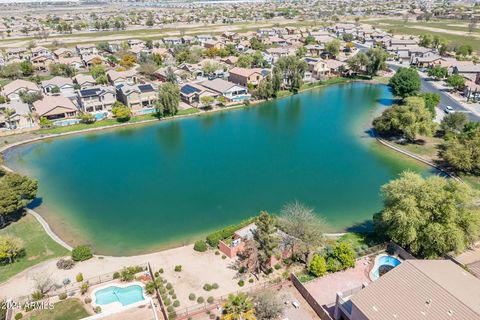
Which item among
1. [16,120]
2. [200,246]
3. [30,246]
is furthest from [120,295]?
Result: [16,120]

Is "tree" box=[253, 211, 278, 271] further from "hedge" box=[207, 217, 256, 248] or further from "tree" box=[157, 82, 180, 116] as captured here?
"tree" box=[157, 82, 180, 116]

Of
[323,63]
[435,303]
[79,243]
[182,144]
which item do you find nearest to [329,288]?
[435,303]

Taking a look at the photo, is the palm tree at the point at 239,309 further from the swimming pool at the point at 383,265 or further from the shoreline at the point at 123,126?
the swimming pool at the point at 383,265

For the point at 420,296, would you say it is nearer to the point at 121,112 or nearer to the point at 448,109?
the point at 121,112

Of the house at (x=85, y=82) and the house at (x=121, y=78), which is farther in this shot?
the house at (x=121, y=78)

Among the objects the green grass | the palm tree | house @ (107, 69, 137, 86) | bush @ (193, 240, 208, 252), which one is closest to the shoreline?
the green grass

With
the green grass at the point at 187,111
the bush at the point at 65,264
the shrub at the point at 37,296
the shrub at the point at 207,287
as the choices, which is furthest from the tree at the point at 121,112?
the shrub at the point at 207,287
